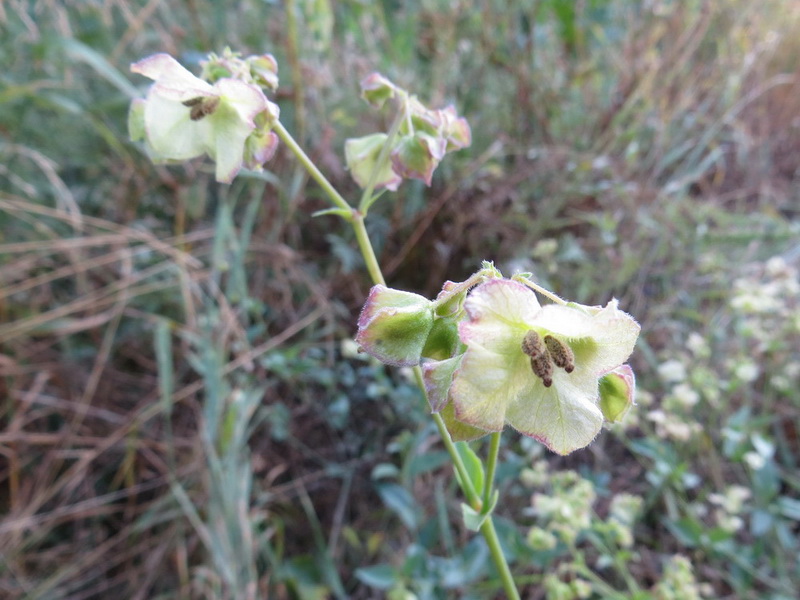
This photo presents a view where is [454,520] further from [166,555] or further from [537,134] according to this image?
[537,134]

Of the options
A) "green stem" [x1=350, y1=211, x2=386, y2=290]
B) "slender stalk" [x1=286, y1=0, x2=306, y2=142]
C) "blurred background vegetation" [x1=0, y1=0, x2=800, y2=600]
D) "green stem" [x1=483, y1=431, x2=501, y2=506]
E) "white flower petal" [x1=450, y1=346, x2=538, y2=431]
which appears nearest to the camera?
"white flower petal" [x1=450, y1=346, x2=538, y2=431]

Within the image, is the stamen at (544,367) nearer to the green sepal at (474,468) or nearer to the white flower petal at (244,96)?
the green sepal at (474,468)

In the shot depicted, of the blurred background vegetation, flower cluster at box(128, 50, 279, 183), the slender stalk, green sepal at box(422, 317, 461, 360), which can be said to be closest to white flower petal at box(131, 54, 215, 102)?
flower cluster at box(128, 50, 279, 183)

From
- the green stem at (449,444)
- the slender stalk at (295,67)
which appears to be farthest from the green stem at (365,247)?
the slender stalk at (295,67)

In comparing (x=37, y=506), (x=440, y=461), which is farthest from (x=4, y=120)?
(x=440, y=461)

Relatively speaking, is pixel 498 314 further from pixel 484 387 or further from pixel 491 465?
pixel 491 465

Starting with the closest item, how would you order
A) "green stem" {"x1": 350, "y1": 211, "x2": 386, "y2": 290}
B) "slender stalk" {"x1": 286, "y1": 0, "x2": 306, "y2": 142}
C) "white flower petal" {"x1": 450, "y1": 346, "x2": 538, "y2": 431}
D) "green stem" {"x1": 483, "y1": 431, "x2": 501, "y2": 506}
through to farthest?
"white flower petal" {"x1": 450, "y1": 346, "x2": 538, "y2": 431} < "green stem" {"x1": 483, "y1": 431, "x2": 501, "y2": 506} < "green stem" {"x1": 350, "y1": 211, "x2": 386, "y2": 290} < "slender stalk" {"x1": 286, "y1": 0, "x2": 306, "y2": 142}

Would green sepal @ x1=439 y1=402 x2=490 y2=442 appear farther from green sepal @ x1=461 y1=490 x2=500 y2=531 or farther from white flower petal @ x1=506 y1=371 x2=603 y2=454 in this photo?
green sepal @ x1=461 y1=490 x2=500 y2=531
